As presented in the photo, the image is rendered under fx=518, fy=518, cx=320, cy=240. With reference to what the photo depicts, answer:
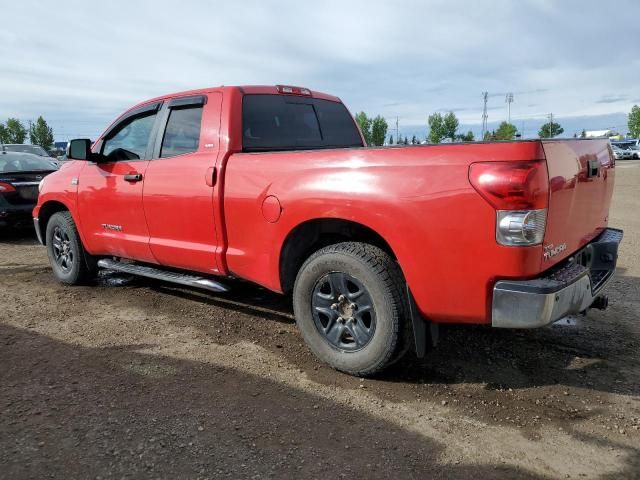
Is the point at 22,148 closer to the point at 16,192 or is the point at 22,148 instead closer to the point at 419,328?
the point at 16,192

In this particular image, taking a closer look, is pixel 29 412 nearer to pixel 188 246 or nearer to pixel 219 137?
pixel 188 246

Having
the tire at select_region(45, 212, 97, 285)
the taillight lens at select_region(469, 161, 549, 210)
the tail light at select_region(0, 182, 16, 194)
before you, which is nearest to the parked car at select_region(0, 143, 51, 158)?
the tail light at select_region(0, 182, 16, 194)

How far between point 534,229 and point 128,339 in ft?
10.2

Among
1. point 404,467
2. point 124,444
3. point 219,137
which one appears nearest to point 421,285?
point 404,467

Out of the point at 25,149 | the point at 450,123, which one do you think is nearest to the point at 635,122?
the point at 450,123

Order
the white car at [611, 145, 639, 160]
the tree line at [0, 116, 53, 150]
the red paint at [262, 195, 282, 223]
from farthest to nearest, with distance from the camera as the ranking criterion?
the tree line at [0, 116, 53, 150]
the white car at [611, 145, 639, 160]
the red paint at [262, 195, 282, 223]

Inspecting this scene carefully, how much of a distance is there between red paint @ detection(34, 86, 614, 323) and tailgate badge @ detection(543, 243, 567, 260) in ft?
0.16

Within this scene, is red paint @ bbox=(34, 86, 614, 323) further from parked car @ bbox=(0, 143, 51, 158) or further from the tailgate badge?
parked car @ bbox=(0, 143, 51, 158)

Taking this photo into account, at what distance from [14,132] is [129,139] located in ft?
276

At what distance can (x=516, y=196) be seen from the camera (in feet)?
8.44

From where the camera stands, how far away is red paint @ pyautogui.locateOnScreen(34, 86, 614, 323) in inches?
105

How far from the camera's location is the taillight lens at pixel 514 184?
2.56 metres

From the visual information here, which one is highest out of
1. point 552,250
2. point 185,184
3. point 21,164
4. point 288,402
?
point 21,164

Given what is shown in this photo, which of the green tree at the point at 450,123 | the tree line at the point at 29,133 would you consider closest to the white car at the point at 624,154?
the green tree at the point at 450,123
